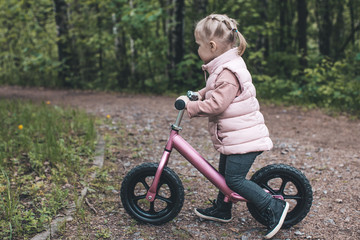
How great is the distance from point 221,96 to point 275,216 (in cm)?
113

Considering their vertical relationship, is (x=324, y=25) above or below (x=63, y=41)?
above

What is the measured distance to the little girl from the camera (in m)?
2.59

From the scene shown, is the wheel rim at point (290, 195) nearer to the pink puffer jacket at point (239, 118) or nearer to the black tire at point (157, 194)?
the pink puffer jacket at point (239, 118)

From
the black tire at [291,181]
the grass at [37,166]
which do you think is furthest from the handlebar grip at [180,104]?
the grass at [37,166]

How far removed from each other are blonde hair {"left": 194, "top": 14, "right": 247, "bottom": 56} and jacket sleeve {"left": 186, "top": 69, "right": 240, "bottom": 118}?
0.80 feet

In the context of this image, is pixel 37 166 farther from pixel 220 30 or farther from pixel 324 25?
pixel 324 25

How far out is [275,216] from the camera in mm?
2877

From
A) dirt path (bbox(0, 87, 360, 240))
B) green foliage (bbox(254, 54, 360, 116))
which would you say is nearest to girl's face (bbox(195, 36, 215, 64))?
dirt path (bbox(0, 87, 360, 240))

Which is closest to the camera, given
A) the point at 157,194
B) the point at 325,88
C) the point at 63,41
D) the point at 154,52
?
the point at 157,194

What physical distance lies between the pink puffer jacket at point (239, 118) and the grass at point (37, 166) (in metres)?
1.65

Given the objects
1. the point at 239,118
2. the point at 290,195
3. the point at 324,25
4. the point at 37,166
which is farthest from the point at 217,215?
the point at 324,25

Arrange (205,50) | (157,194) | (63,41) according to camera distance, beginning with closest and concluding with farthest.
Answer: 1. (205,50)
2. (157,194)
3. (63,41)

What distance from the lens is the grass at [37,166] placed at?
295cm

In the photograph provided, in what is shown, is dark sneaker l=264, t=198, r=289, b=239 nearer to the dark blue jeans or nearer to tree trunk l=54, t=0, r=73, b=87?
the dark blue jeans
